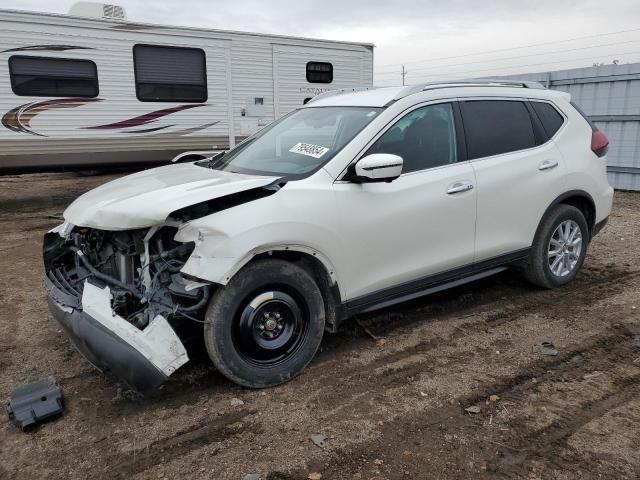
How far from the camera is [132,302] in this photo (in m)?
3.06

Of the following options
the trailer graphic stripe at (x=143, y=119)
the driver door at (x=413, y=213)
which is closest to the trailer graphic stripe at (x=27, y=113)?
the trailer graphic stripe at (x=143, y=119)

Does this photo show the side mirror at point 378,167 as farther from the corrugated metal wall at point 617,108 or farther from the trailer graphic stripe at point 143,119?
the corrugated metal wall at point 617,108

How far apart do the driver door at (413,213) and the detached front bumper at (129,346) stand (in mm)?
1201

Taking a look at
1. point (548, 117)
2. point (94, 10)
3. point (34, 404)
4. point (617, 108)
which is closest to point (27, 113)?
point (94, 10)

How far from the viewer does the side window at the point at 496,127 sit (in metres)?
4.13

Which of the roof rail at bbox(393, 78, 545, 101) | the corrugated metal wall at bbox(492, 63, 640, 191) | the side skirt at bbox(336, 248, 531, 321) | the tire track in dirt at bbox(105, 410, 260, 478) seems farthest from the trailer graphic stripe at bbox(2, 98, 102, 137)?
the corrugated metal wall at bbox(492, 63, 640, 191)

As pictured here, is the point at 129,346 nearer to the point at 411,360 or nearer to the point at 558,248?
the point at 411,360

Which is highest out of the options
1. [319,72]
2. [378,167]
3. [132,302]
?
[319,72]

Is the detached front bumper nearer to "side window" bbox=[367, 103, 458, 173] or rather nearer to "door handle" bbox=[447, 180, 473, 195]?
"side window" bbox=[367, 103, 458, 173]

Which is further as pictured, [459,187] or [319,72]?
[319,72]

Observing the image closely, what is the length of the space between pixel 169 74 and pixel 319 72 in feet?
10.2

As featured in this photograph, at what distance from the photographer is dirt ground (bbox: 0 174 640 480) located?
2.59 metres

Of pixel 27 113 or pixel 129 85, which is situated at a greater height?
pixel 129 85

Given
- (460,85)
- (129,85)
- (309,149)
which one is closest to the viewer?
(309,149)
